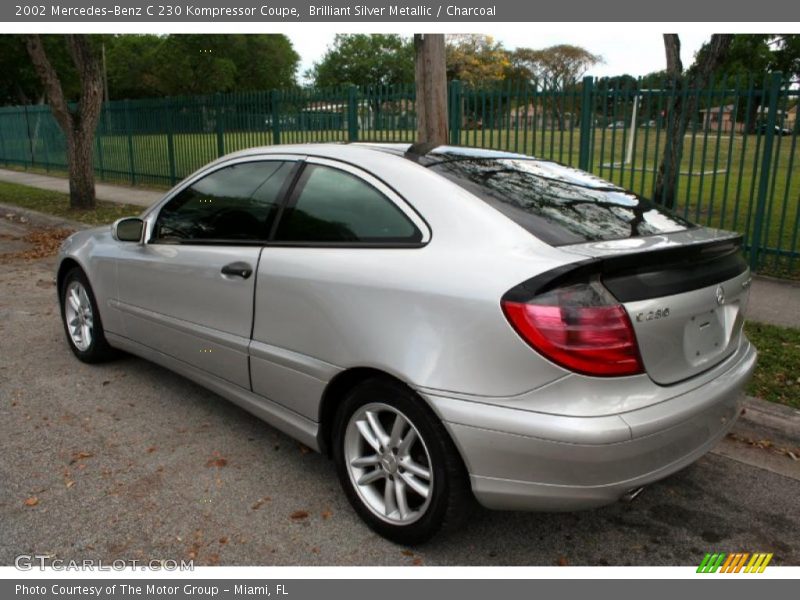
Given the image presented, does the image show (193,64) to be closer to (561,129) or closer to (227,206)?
(561,129)

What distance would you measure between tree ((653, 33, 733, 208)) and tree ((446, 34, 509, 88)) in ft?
210

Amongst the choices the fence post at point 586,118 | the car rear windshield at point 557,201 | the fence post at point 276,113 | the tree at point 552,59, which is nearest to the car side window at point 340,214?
the car rear windshield at point 557,201

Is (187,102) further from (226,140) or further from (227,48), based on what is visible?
(227,48)

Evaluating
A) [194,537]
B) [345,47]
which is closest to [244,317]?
[194,537]

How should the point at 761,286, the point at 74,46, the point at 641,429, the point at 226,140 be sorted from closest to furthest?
the point at 641,429
the point at 761,286
the point at 74,46
the point at 226,140

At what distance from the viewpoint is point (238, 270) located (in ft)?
10.8

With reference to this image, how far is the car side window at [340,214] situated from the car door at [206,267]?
0.16 m

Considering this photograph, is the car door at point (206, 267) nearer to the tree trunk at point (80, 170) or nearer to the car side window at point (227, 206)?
the car side window at point (227, 206)

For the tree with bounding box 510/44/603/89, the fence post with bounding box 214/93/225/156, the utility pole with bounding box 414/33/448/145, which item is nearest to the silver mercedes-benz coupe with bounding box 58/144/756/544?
the utility pole with bounding box 414/33/448/145

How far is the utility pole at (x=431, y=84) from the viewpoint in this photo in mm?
6680

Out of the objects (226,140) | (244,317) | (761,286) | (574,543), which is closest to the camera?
(574,543)

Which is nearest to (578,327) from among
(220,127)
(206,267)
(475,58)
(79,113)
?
(206,267)

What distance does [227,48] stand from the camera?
7288cm

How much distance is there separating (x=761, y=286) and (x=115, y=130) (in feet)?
54.4
